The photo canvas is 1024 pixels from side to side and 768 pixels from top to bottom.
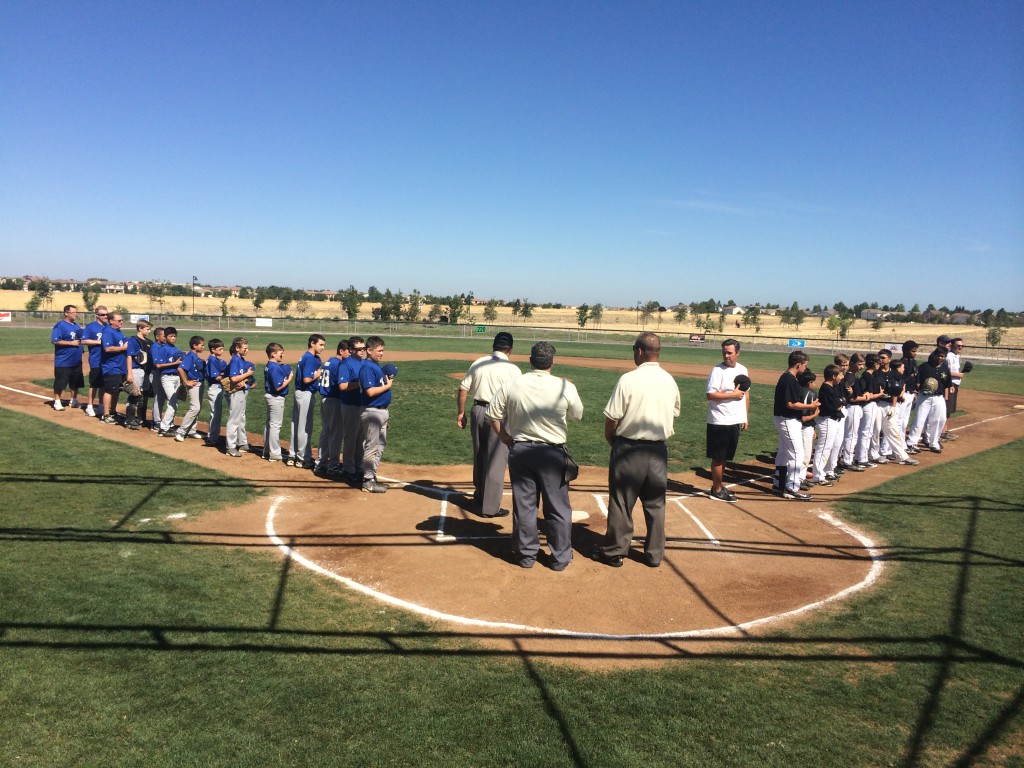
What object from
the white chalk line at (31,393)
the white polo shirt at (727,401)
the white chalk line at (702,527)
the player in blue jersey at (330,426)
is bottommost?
the white chalk line at (31,393)

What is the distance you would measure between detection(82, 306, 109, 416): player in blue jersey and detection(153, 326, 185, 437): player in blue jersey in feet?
4.82

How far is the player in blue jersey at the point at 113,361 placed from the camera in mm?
12391

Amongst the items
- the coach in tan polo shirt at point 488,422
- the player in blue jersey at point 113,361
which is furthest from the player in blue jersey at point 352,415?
the player in blue jersey at point 113,361

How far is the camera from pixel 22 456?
390 inches

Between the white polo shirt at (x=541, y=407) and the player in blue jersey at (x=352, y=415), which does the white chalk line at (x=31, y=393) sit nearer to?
the player in blue jersey at (x=352, y=415)

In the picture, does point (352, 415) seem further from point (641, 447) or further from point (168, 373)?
point (168, 373)

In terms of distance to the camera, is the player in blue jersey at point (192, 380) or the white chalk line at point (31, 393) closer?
the player in blue jersey at point (192, 380)

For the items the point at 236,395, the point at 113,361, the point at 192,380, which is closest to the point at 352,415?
the point at 236,395

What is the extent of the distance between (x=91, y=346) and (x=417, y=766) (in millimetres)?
12828

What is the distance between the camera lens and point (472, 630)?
5121mm

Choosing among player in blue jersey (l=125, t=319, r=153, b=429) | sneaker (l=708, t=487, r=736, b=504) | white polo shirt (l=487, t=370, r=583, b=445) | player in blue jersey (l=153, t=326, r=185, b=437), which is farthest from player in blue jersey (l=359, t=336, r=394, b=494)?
player in blue jersey (l=125, t=319, r=153, b=429)

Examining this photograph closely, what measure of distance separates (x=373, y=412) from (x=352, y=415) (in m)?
0.65

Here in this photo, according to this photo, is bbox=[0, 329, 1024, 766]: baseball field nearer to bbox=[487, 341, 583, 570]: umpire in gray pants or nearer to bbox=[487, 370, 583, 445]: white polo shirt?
bbox=[487, 341, 583, 570]: umpire in gray pants

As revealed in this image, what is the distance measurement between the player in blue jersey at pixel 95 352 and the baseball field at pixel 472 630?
11.2 feet
